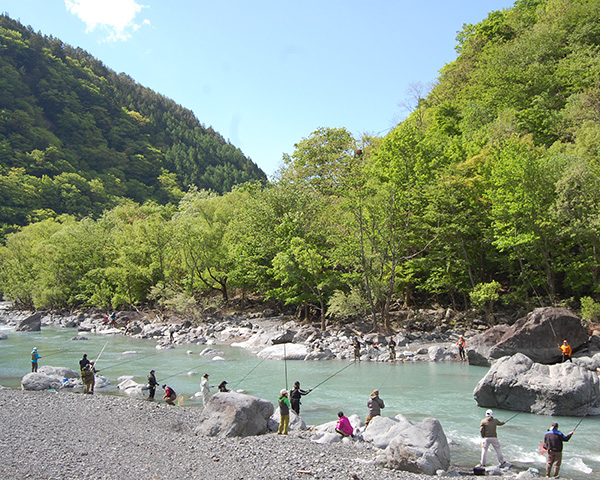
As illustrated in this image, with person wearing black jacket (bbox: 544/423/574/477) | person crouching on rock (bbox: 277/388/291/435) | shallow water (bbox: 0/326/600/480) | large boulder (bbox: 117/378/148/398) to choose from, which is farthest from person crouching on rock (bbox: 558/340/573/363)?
large boulder (bbox: 117/378/148/398)

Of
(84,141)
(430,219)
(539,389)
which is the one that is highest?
(84,141)

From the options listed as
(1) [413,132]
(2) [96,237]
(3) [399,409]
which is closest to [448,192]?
(1) [413,132]

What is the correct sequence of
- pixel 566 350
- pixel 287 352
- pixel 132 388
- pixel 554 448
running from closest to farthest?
pixel 554 448, pixel 132 388, pixel 566 350, pixel 287 352

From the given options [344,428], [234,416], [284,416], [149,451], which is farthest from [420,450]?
[149,451]

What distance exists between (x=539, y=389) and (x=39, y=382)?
1908cm

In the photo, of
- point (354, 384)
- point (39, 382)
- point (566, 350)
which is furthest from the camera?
point (566, 350)

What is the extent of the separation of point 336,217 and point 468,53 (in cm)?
3943

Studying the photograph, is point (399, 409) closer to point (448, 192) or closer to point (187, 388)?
point (187, 388)

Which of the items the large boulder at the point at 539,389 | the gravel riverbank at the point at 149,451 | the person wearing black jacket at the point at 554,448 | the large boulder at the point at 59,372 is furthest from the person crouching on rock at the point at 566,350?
the large boulder at the point at 59,372

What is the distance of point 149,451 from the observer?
1095 cm

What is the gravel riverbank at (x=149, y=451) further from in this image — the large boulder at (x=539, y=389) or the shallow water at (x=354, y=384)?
the large boulder at (x=539, y=389)

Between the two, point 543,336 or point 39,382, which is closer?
point 39,382

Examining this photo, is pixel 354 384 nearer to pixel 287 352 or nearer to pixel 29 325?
pixel 287 352

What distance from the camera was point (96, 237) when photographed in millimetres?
58875
